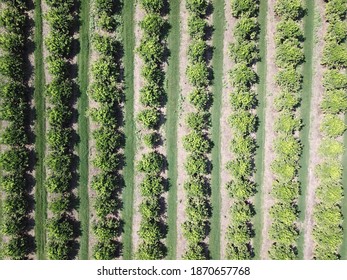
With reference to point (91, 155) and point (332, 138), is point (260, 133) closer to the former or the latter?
point (332, 138)

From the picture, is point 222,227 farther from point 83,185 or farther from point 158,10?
point 158,10

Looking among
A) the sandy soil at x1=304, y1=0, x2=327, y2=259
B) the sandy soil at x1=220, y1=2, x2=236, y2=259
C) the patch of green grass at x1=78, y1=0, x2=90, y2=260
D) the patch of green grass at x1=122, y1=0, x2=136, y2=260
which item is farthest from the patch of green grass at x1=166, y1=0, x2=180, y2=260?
the sandy soil at x1=304, y1=0, x2=327, y2=259

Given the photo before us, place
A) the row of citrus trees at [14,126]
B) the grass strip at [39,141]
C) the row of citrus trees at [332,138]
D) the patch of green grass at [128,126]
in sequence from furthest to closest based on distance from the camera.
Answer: the patch of green grass at [128,126]
the grass strip at [39,141]
the row of citrus trees at [332,138]
the row of citrus trees at [14,126]

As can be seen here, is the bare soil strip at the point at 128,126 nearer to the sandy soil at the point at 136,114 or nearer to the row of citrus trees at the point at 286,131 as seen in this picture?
the sandy soil at the point at 136,114

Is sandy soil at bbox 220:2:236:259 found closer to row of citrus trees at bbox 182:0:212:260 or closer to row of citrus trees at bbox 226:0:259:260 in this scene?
row of citrus trees at bbox 226:0:259:260

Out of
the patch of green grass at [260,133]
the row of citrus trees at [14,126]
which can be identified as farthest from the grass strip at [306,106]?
the row of citrus trees at [14,126]

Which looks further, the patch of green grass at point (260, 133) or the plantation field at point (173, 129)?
the patch of green grass at point (260, 133)
